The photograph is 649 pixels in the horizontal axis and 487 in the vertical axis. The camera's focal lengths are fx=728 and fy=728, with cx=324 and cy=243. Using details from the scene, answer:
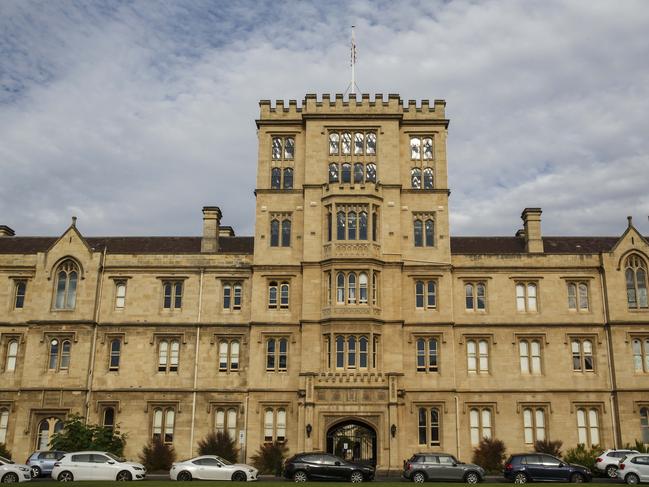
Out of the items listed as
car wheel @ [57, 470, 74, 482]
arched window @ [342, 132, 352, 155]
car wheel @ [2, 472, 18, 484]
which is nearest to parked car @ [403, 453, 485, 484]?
car wheel @ [57, 470, 74, 482]

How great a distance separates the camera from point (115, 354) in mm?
46250

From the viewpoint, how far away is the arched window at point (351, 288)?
44.3m

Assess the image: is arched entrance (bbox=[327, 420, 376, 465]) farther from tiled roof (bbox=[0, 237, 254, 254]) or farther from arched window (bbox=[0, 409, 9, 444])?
arched window (bbox=[0, 409, 9, 444])

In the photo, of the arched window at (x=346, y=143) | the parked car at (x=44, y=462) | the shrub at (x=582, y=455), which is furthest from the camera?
the arched window at (x=346, y=143)

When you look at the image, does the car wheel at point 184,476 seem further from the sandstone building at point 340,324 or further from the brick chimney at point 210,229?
the brick chimney at point 210,229

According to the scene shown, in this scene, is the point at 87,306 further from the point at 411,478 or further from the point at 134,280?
Result: the point at 411,478

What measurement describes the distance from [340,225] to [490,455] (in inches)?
648

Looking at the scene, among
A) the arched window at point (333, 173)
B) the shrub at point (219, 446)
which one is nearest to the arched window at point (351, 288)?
the arched window at point (333, 173)

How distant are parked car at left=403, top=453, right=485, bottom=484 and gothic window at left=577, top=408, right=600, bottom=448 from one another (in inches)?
453

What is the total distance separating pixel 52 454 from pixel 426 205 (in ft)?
86.7

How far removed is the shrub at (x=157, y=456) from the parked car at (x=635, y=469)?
25.1m

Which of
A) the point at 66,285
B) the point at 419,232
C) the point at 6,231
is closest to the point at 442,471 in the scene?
the point at 419,232

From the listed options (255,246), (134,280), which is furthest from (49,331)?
(255,246)

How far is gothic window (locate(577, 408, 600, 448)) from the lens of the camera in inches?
1736
